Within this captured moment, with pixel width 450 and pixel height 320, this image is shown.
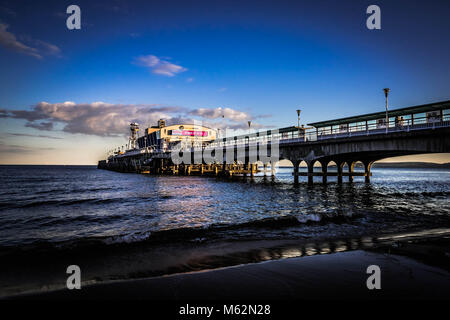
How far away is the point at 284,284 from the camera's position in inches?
210

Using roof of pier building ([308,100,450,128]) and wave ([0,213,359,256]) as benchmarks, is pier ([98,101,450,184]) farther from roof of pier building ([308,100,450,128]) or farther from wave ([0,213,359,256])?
wave ([0,213,359,256])

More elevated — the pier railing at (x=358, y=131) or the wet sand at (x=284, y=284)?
the pier railing at (x=358, y=131)

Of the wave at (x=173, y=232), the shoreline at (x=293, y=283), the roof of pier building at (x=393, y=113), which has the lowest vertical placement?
the wave at (x=173, y=232)

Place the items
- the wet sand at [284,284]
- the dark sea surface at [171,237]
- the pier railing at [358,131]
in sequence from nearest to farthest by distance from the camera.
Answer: the wet sand at [284,284], the dark sea surface at [171,237], the pier railing at [358,131]

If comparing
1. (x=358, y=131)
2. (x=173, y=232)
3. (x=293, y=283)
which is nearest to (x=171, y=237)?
(x=173, y=232)

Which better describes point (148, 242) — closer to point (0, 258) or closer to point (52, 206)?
point (0, 258)

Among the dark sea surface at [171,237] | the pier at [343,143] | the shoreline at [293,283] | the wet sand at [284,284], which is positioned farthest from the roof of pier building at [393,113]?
the wet sand at [284,284]

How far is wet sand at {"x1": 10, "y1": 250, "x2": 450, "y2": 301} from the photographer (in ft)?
16.0

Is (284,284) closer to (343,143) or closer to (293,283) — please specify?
(293,283)

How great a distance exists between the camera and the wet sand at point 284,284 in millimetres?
4871

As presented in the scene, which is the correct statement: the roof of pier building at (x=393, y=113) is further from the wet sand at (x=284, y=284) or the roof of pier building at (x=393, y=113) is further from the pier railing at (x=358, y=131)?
the wet sand at (x=284, y=284)

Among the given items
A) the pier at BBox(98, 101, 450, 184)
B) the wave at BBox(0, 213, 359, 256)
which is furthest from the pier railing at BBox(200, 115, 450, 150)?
the wave at BBox(0, 213, 359, 256)
